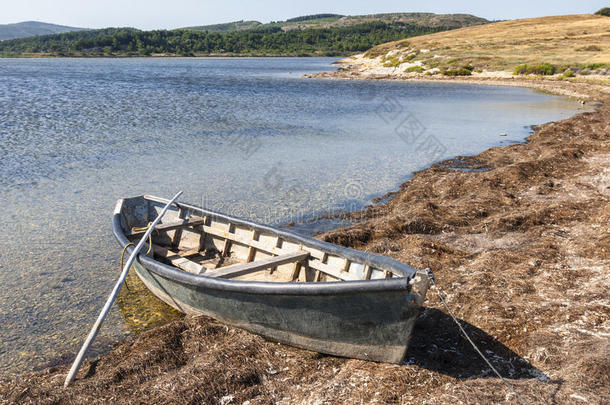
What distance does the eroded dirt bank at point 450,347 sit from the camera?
4828mm

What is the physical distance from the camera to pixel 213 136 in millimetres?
21078

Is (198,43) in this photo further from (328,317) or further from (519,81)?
(328,317)

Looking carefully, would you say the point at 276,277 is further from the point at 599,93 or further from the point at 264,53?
the point at 264,53

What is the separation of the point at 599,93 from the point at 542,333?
121 ft

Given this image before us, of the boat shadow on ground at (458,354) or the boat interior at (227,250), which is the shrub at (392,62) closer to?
the boat interior at (227,250)

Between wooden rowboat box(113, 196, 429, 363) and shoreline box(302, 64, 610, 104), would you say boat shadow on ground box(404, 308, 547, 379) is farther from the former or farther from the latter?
shoreline box(302, 64, 610, 104)

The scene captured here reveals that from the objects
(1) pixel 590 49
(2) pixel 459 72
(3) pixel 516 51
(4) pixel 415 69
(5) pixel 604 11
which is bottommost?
(2) pixel 459 72

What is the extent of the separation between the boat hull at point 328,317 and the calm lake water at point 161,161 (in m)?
1.87

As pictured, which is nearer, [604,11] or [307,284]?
[307,284]

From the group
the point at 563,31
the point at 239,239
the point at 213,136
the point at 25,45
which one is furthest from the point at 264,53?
the point at 239,239

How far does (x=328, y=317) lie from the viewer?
523 centimetres

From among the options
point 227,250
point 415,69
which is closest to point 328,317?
point 227,250

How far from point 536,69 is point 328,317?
5440 centimetres

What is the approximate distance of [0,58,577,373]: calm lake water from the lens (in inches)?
304
